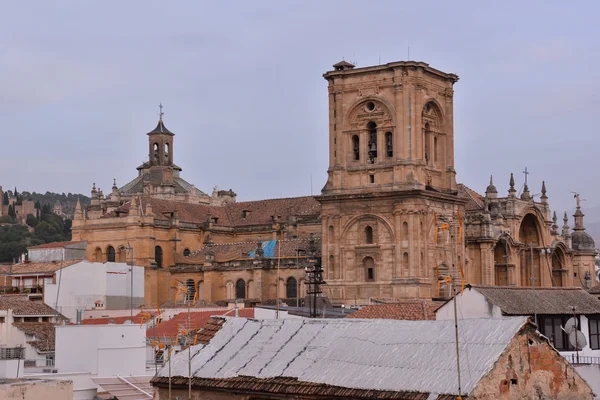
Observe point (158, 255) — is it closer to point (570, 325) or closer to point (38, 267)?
point (38, 267)

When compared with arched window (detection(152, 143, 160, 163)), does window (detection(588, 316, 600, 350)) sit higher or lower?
lower

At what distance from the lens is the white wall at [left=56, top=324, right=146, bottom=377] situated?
41156 mm

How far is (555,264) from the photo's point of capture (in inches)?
3829

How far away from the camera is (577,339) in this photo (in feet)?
113

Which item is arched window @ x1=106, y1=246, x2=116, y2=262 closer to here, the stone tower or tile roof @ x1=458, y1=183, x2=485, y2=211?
the stone tower

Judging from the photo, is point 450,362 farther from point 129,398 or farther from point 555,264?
point 555,264

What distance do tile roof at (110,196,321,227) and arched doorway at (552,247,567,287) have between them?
2004 centimetres

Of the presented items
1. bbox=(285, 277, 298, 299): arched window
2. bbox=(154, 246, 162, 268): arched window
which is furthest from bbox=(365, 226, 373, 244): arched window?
bbox=(154, 246, 162, 268): arched window

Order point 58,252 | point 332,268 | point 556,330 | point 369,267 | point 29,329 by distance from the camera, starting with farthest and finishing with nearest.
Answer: point 58,252
point 332,268
point 369,267
point 29,329
point 556,330

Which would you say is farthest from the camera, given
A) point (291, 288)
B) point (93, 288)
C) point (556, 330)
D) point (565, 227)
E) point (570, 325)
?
point (565, 227)

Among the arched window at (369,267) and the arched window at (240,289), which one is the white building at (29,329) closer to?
the arched window at (369,267)

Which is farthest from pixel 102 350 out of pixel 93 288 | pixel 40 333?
pixel 93 288

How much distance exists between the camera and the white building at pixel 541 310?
37625mm

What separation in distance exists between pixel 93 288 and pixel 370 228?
2087cm
